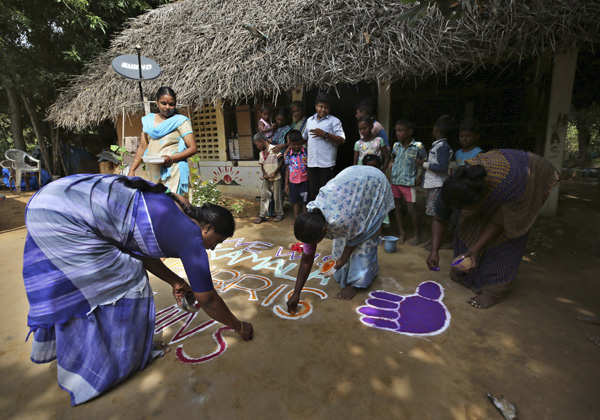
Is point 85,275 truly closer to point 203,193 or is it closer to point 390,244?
point 390,244

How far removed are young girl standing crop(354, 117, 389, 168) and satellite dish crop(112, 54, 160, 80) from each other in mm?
2832

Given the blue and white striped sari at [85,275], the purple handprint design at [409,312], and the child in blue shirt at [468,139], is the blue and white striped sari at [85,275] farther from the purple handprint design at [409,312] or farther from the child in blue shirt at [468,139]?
the child in blue shirt at [468,139]

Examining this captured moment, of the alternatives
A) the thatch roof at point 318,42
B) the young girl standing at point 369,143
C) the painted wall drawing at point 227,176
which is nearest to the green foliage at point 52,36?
the thatch roof at point 318,42

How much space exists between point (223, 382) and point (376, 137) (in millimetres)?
3198

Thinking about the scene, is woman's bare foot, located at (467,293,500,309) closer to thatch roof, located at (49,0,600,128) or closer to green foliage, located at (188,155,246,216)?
thatch roof, located at (49,0,600,128)

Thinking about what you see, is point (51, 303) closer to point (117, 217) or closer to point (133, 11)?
point (117, 217)

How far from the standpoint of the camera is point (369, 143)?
3840 millimetres

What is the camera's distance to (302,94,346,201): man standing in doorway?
3947 millimetres

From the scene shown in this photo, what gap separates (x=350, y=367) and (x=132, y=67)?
4216 mm

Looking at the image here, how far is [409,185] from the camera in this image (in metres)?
3.68

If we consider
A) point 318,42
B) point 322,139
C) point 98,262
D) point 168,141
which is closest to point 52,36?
point 318,42

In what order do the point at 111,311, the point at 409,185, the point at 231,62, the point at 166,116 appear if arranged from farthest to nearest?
the point at 231,62 → the point at 409,185 → the point at 166,116 → the point at 111,311

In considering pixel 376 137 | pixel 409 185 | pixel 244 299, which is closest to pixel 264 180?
pixel 376 137

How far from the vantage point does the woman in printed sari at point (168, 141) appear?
299 cm
